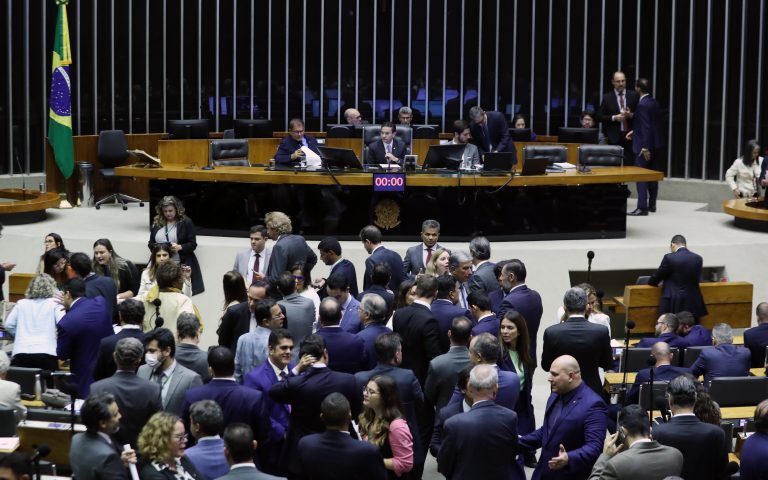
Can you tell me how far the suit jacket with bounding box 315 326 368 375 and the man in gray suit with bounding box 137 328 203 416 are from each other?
785 mm

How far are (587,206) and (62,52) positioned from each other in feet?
A: 22.9

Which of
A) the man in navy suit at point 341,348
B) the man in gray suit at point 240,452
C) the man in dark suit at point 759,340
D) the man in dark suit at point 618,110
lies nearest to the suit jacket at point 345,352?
the man in navy suit at point 341,348

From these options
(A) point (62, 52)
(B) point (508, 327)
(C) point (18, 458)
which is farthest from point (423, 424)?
(A) point (62, 52)

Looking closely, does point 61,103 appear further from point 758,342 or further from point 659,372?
point 659,372

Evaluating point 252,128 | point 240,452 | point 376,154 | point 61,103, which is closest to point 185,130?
point 252,128

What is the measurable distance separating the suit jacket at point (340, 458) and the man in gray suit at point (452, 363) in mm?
1402

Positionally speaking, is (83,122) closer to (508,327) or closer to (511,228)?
(511,228)

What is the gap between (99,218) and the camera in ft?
48.2

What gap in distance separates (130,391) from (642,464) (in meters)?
2.59

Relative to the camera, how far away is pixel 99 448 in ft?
18.3

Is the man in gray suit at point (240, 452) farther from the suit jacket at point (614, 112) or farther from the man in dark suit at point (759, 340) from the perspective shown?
the suit jacket at point (614, 112)

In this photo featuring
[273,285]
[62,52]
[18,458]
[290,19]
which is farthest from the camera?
[290,19]

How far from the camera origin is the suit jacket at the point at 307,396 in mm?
6438

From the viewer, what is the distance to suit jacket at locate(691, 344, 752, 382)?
340 inches
